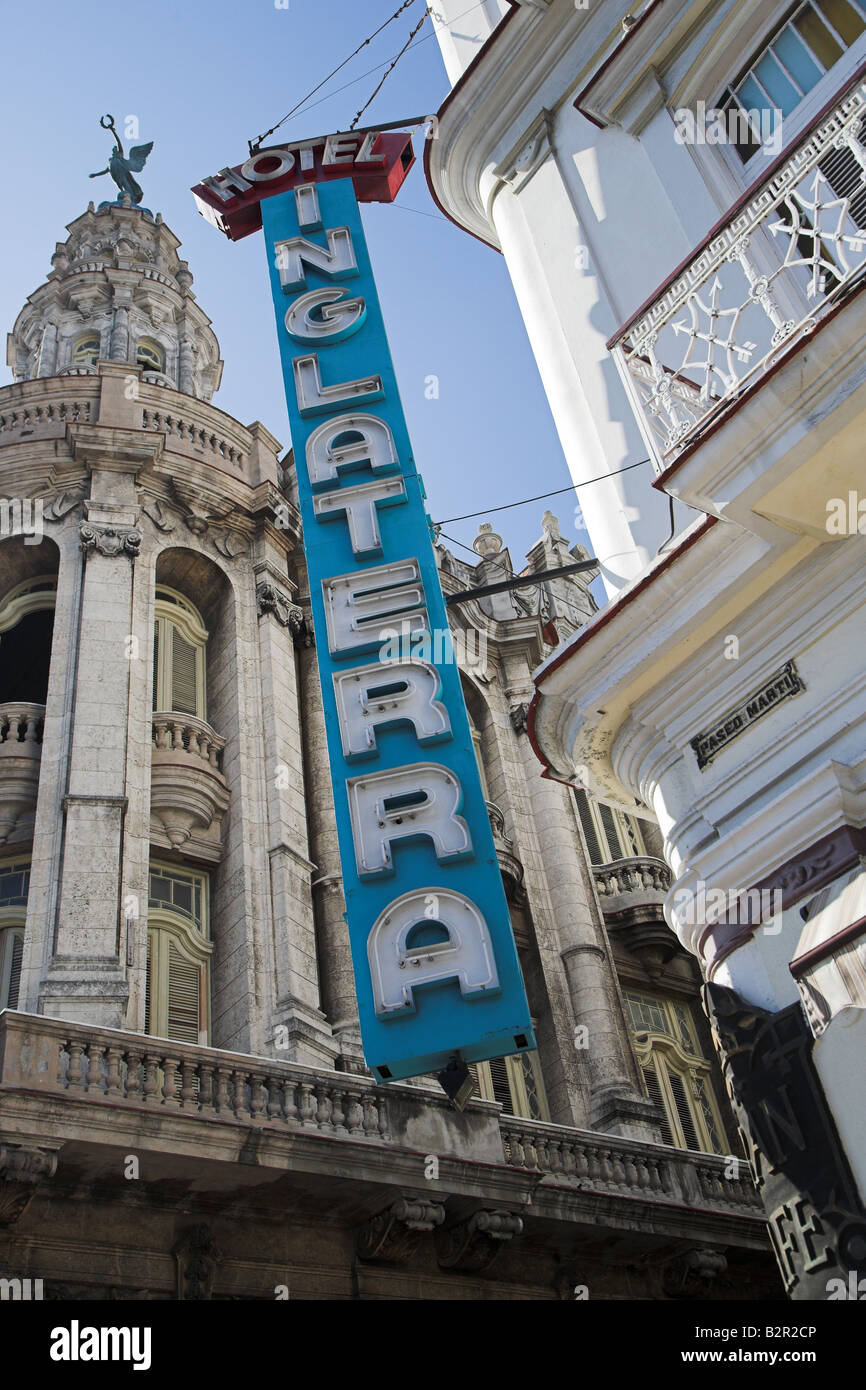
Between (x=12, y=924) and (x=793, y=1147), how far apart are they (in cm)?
1237

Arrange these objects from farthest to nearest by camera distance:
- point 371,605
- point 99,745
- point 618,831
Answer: point 618,831 < point 99,745 < point 371,605

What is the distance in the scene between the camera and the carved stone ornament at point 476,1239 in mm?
14227

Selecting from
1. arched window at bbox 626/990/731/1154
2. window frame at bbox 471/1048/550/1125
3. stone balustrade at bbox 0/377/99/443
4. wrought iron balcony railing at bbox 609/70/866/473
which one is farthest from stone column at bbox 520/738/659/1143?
wrought iron balcony railing at bbox 609/70/866/473

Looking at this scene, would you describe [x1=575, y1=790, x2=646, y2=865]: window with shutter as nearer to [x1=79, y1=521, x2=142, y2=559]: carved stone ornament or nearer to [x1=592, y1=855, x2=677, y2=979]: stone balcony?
[x1=592, y1=855, x2=677, y2=979]: stone balcony

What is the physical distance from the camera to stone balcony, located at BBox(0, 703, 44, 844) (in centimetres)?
1714

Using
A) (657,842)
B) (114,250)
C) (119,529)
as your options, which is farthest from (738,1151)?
(114,250)

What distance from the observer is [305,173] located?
715 inches

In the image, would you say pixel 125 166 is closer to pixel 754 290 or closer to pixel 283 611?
pixel 283 611

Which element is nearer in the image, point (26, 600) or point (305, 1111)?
point (305, 1111)

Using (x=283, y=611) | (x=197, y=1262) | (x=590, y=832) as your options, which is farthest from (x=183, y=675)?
(x=197, y=1262)

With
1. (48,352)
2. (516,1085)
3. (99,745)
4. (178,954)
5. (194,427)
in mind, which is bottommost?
(516,1085)

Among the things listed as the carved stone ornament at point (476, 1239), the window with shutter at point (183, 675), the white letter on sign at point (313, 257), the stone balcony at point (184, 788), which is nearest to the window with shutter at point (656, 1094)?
the carved stone ornament at point (476, 1239)

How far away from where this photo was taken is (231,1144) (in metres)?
Result: 12.6

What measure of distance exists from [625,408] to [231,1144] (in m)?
8.23
